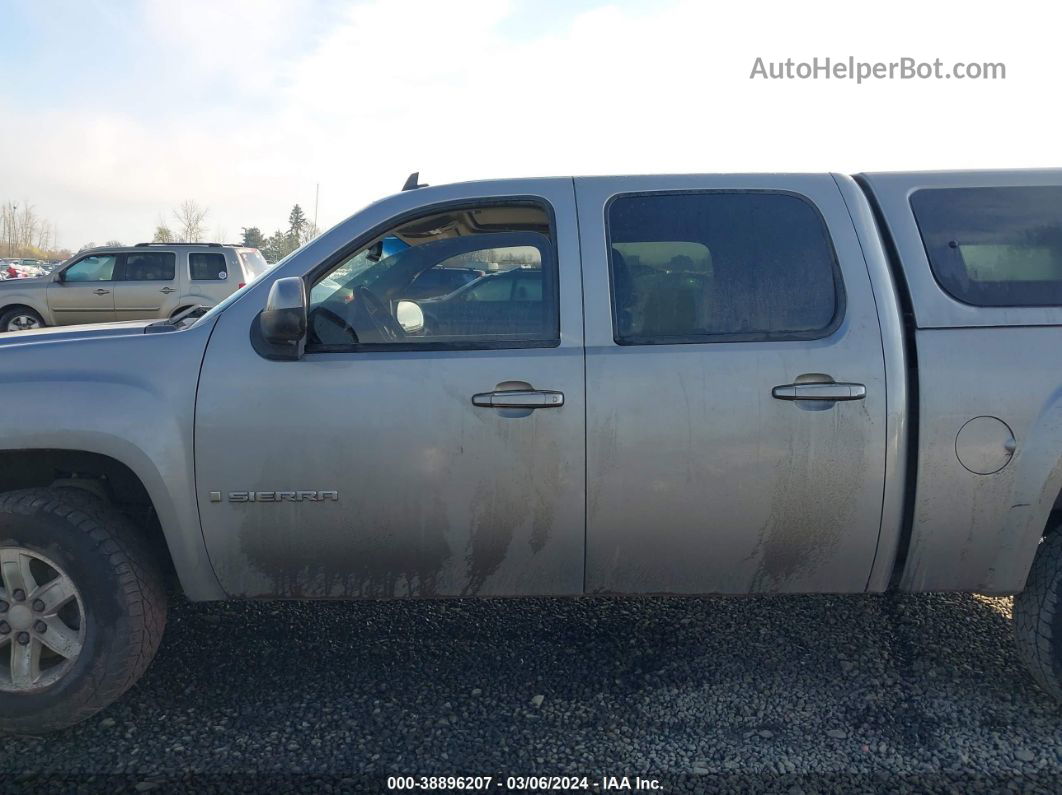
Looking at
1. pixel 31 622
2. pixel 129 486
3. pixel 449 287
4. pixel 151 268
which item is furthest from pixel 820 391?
pixel 151 268

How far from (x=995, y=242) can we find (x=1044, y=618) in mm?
1312

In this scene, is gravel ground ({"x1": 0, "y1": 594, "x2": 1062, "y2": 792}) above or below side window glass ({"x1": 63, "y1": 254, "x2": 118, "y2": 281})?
below

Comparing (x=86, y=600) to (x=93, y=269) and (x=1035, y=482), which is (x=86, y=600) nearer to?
(x=1035, y=482)

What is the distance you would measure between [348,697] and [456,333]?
143cm

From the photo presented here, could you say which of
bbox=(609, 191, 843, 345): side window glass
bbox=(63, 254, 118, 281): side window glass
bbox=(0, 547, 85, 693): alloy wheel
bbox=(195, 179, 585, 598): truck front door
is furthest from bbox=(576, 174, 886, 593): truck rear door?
bbox=(63, 254, 118, 281): side window glass

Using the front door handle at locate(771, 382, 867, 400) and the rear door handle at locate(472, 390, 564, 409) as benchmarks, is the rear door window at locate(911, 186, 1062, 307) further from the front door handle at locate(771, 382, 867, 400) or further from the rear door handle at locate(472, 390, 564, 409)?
the rear door handle at locate(472, 390, 564, 409)

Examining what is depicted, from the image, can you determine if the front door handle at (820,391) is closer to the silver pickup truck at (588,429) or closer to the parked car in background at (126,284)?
the silver pickup truck at (588,429)

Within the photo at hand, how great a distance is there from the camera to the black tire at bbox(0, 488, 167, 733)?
2834 mm

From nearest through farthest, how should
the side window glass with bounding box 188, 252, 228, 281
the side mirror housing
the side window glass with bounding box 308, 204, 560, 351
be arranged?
1. the side mirror housing
2. the side window glass with bounding box 308, 204, 560, 351
3. the side window glass with bounding box 188, 252, 228, 281

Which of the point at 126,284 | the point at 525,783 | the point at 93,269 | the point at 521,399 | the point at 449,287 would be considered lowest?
the point at 525,783

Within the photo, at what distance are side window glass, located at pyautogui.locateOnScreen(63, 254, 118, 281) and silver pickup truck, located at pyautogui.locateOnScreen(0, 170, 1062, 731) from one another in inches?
521

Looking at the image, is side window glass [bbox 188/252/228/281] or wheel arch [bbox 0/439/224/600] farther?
side window glass [bbox 188/252/228/281]

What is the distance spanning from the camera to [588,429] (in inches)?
111

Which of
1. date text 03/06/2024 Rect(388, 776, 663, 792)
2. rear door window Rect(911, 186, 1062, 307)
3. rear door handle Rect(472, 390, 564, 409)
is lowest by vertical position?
date text 03/06/2024 Rect(388, 776, 663, 792)
